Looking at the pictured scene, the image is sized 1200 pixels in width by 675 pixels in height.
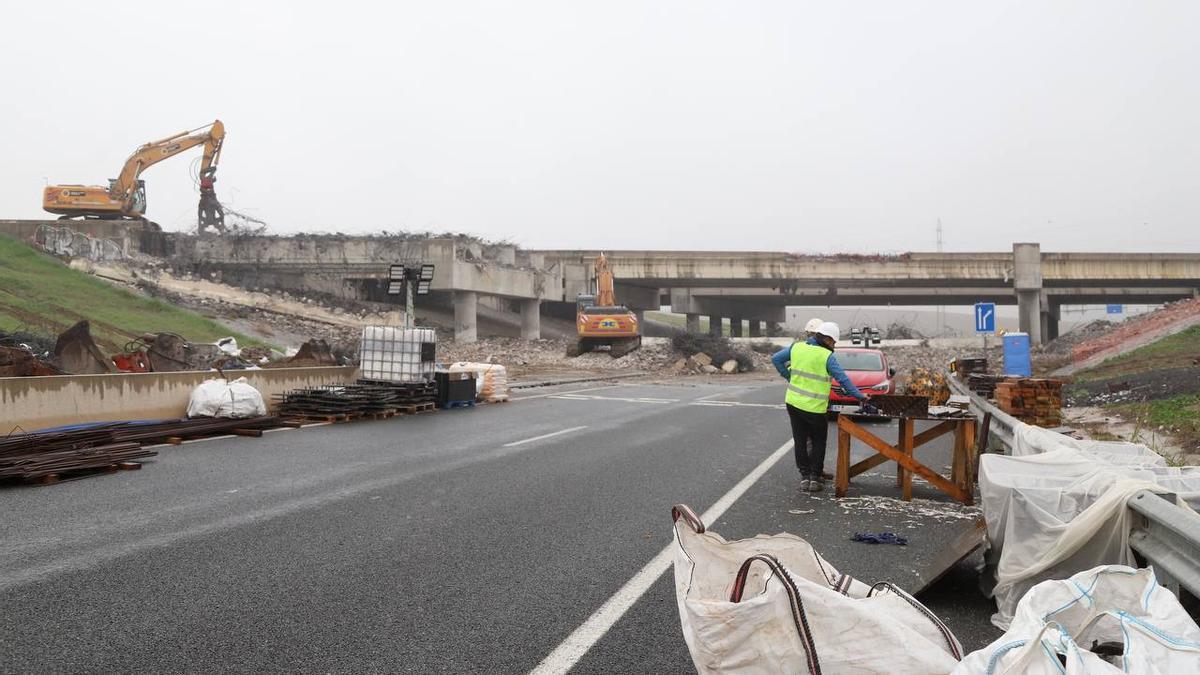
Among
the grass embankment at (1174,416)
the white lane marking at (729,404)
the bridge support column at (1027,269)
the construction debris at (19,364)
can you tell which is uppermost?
the bridge support column at (1027,269)

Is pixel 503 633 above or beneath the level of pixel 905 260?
beneath

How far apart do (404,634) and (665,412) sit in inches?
521

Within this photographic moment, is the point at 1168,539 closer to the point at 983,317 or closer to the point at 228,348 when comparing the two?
the point at 228,348

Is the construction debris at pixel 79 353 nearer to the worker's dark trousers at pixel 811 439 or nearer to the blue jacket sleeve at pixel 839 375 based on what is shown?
the worker's dark trousers at pixel 811 439

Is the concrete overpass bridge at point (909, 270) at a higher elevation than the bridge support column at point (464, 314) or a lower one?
higher

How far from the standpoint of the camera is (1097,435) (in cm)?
1094

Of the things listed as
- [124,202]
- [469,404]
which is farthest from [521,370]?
[124,202]

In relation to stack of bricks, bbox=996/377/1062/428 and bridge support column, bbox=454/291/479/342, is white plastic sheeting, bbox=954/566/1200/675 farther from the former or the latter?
bridge support column, bbox=454/291/479/342

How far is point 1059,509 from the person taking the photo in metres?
4.21

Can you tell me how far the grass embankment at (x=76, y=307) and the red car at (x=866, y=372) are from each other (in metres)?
17.3

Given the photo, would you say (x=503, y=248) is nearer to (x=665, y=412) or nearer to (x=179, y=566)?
(x=665, y=412)

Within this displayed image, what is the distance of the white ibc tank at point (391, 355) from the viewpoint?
17500 mm

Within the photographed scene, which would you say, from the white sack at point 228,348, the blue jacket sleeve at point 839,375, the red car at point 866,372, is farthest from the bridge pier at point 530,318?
the blue jacket sleeve at point 839,375

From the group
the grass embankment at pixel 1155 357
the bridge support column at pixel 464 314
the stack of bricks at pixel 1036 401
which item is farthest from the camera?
the bridge support column at pixel 464 314
